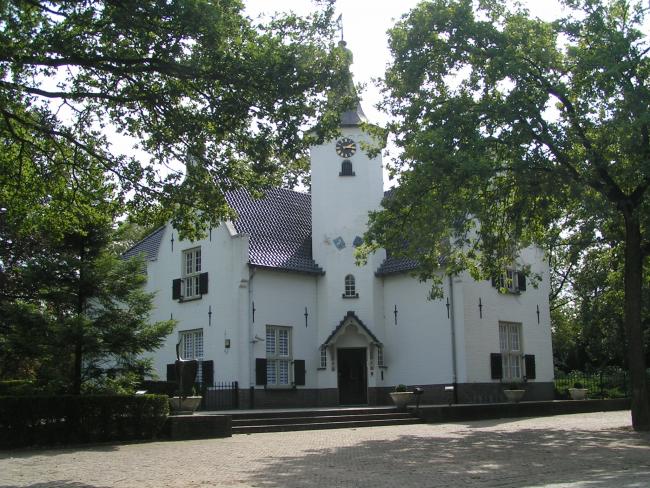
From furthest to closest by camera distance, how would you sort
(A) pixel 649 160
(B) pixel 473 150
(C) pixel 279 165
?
(B) pixel 473 150
(A) pixel 649 160
(C) pixel 279 165

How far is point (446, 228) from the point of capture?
688 inches

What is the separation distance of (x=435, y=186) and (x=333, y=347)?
10970mm

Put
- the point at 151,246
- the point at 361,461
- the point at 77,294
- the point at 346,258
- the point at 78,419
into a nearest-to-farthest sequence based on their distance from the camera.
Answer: the point at 361,461
the point at 78,419
the point at 77,294
the point at 346,258
the point at 151,246

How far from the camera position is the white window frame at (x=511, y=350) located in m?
26.6

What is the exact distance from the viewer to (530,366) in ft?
89.0

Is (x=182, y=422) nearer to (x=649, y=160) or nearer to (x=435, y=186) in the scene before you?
(x=435, y=186)

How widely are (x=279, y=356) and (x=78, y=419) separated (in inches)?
448

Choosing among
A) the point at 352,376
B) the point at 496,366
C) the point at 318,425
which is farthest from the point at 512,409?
the point at 352,376

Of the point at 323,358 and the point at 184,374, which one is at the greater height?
the point at 323,358

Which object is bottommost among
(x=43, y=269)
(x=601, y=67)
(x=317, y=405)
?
(x=317, y=405)

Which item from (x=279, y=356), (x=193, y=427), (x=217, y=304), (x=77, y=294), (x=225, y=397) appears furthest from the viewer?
(x=217, y=304)

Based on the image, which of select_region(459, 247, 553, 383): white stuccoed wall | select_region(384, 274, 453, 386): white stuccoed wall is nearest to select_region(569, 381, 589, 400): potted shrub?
select_region(459, 247, 553, 383): white stuccoed wall

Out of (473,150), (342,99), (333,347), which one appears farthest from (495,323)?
(342,99)

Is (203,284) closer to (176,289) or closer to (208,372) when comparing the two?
(176,289)
